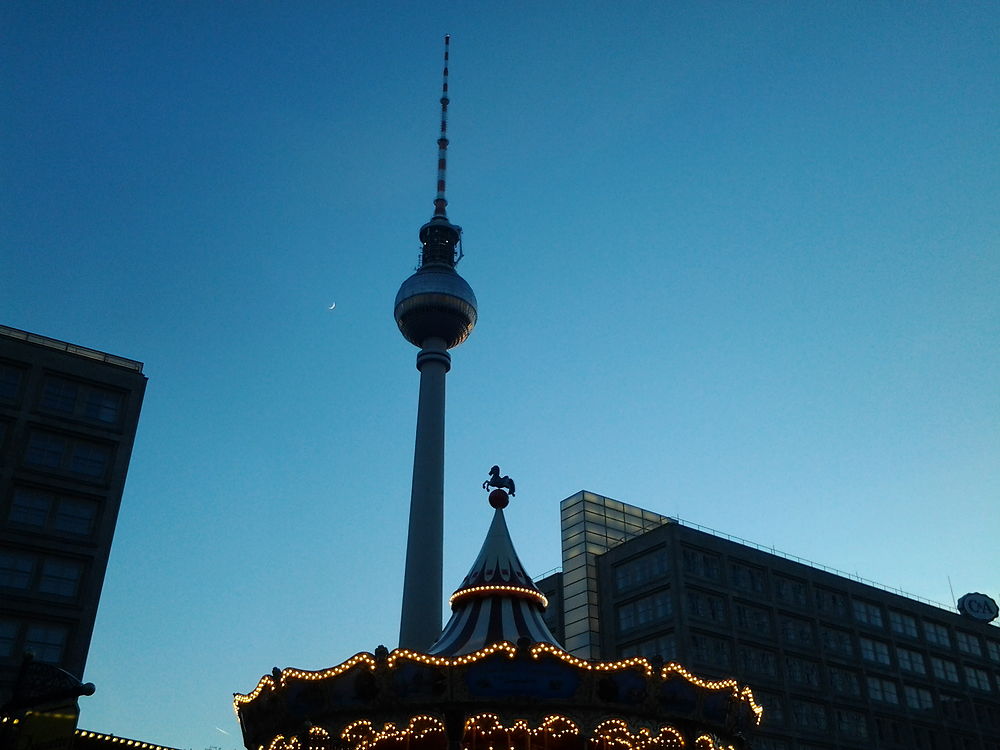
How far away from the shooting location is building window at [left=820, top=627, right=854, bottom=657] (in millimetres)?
58750

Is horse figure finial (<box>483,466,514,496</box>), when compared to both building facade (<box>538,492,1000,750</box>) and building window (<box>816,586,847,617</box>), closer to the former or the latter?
building facade (<box>538,492,1000,750</box>)

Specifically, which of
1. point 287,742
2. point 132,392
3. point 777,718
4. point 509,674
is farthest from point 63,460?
point 777,718

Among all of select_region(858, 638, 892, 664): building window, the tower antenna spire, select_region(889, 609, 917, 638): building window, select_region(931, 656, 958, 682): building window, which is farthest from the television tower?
select_region(931, 656, 958, 682): building window

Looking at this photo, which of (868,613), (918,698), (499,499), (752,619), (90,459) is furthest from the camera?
(868,613)

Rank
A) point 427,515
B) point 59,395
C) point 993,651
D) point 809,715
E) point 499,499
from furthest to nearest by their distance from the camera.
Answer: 1. point 993,651
2. point 809,715
3. point 427,515
4. point 59,395
5. point 499,499

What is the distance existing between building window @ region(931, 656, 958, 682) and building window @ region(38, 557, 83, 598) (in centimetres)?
5449

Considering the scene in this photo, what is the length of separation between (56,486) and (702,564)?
3564cm

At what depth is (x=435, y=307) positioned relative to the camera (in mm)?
58000

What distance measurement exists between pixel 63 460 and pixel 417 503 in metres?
19.0

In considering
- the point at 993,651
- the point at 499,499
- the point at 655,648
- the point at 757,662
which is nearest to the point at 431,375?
the point at 655,648

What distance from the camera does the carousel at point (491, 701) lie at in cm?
2159

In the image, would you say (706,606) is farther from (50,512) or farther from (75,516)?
(50,512)

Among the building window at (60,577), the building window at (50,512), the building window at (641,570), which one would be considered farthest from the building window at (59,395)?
the building window at (641,570)

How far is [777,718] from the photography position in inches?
2092
